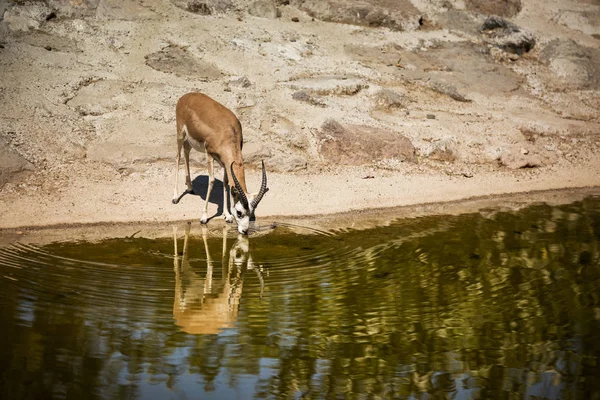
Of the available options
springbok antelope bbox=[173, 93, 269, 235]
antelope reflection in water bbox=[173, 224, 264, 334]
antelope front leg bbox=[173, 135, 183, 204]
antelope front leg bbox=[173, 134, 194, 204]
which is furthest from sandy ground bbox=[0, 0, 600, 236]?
antelope reflection in water bbox=[173, 224, 264, 334]

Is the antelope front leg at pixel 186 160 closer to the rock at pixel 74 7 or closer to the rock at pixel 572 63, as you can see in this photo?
the rock at pixel 74 7

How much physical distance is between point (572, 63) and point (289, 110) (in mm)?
7094

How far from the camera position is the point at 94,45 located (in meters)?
14.9

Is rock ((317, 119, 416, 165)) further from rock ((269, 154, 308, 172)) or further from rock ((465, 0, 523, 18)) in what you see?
rock ((465, 0, 523, 18))

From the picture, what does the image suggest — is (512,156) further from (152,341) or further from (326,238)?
(152,341)

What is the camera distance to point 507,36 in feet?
58.0

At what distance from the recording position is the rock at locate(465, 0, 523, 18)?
18.8 m

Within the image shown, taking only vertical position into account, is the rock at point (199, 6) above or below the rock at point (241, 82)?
above

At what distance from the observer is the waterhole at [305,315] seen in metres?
5.83

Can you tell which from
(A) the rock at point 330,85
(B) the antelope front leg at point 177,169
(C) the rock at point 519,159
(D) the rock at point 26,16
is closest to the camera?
(B) the antelope front leg at point 177,169

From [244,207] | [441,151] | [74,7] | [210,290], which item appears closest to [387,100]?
[441,151]

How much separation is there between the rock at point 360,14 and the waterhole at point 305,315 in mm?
8393

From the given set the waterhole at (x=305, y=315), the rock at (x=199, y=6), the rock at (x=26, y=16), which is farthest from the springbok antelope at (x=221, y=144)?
the rock at (x=199, y=6)

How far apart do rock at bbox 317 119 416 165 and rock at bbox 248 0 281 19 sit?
4641 millimetres
